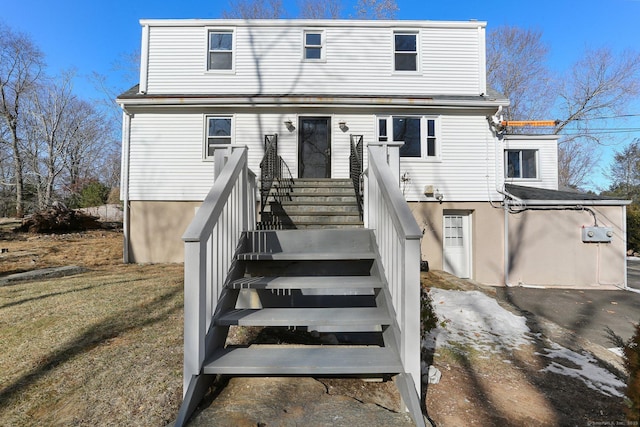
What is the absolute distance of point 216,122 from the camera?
785 cm

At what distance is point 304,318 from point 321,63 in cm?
784

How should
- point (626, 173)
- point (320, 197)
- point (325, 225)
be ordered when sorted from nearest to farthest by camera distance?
point (325, 225) → point (320, 197) → point (626, 173)

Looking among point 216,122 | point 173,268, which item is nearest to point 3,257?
point 173,268

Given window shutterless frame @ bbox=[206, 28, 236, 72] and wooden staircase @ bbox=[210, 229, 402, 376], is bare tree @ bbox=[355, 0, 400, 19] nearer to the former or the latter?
window shutterless frame @ bbox=[206, 28, 236, 72]

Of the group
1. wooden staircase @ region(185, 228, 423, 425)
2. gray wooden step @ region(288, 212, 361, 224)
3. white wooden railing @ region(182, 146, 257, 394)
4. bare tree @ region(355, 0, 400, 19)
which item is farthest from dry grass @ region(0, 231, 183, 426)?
bare tree @ region(355, 0, 400, 19)

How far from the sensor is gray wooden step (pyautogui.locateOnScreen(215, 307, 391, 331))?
222 centimetres

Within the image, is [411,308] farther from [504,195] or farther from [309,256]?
[504,195]

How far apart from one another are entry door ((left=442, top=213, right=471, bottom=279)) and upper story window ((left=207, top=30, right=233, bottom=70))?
749cm

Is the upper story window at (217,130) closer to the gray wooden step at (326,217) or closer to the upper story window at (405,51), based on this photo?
the gray wooden step at (326,217)

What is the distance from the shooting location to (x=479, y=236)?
786 cm

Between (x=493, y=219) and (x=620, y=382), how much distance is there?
5841mm

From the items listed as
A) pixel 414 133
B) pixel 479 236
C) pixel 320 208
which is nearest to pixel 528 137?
pixel 479 236

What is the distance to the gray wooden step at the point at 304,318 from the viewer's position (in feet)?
7.29

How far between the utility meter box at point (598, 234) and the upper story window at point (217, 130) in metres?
9.76
